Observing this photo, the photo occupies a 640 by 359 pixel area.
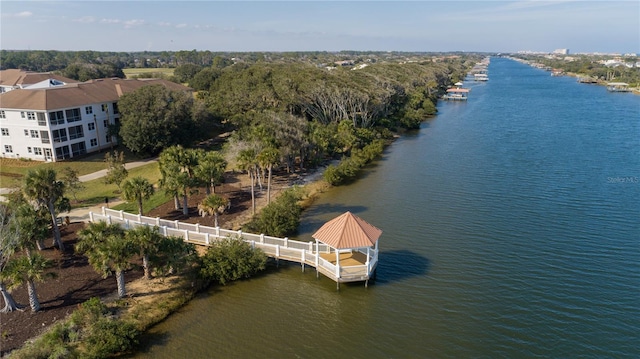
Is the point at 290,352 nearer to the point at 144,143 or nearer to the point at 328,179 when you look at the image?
the point at 328,179

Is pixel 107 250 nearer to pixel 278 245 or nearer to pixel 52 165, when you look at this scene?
pixel 278 245

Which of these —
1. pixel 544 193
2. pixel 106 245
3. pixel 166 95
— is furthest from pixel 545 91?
pixel 106 245

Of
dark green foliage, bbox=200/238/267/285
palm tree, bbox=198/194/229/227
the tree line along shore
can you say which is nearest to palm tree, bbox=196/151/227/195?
the tree line along shore

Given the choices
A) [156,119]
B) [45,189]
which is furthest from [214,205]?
[156,119]

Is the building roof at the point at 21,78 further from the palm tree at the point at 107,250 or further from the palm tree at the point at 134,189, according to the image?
the palm tree at the point at 107,250

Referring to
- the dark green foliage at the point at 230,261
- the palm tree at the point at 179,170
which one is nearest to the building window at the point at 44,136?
the palm tree at the point at 179,170
